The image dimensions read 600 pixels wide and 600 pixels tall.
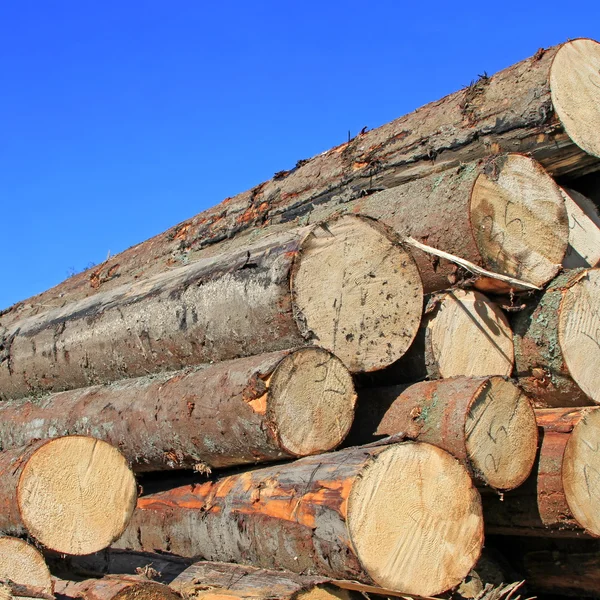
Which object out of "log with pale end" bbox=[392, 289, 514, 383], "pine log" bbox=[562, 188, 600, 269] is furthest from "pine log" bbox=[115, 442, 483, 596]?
"pine log" bbox=[562, 188, 600, 269]

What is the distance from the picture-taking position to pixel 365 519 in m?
2.97

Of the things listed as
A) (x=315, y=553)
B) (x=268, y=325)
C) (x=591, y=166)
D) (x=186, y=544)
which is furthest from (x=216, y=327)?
(x=591, y=166)

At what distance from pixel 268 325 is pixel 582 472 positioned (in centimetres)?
154

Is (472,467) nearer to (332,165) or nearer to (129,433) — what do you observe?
(129,433)

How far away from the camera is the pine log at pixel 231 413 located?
3361mm

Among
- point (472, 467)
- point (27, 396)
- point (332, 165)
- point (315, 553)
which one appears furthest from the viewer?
point (27, 396)

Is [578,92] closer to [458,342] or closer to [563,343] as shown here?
[563,343]

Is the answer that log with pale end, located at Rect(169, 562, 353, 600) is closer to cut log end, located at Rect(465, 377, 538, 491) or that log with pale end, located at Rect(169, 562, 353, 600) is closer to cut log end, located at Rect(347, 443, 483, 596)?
cut log end, located at Rect(347, 443, 483, 596)

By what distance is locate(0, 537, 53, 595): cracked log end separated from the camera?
10.7 feet

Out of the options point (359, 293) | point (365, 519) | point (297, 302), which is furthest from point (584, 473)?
point (297, 302)

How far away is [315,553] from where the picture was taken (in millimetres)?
3086

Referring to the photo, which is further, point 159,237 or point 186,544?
point 159,237

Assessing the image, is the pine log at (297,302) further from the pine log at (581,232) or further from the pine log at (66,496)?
the pine log at (581,232)

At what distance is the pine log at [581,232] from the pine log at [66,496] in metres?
2.73
